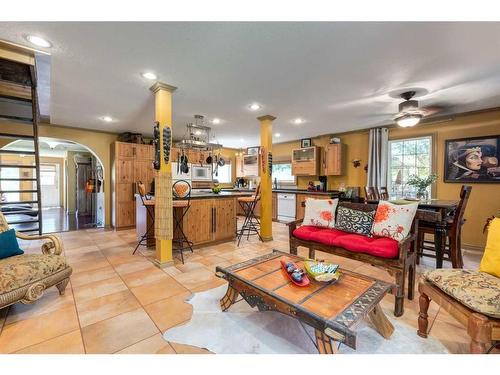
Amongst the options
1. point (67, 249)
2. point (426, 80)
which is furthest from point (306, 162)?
point (67, 249)

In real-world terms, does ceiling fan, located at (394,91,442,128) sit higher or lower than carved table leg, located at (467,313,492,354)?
higher

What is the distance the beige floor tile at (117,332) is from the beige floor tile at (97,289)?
1.83ft

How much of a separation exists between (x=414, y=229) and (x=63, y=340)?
3259 mm

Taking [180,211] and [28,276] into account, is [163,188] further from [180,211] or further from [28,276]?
[28,276]

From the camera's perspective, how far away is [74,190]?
8273 millimetres

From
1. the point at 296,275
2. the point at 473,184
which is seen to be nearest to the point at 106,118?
the point at 296,275

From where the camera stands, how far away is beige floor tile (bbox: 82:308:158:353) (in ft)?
5.33

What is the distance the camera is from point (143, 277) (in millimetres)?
2814

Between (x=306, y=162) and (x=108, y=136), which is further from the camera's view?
(x=306, y=162)

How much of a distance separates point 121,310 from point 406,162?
221 inches

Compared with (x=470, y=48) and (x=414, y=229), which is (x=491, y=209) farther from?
(x=470, y=48)

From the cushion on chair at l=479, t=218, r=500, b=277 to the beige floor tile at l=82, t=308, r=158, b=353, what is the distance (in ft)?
8.29

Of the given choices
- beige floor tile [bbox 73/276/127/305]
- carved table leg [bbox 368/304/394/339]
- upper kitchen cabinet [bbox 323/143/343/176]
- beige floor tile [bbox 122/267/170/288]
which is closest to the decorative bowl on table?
carved table leg [bbox 368/304/394/339]

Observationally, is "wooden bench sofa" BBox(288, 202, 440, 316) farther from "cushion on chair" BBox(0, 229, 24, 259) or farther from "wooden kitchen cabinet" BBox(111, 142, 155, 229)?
"wooden kitchen cabinet" BBox(111, 142, 155, 229)
